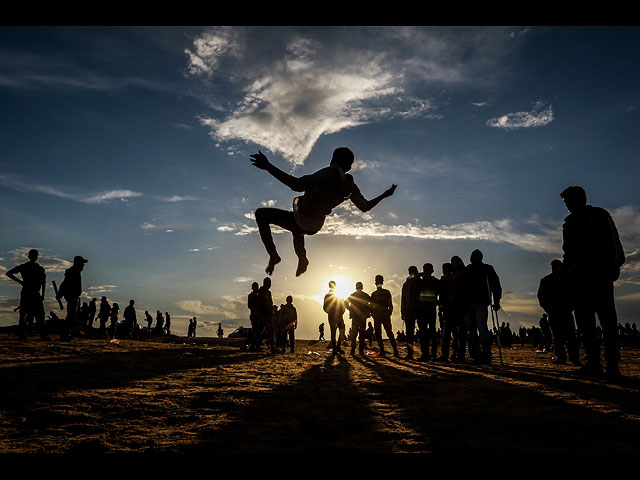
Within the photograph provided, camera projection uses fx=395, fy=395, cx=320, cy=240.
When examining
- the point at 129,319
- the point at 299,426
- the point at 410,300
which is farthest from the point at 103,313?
the point at 299,426

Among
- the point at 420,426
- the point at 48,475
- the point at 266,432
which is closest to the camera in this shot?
the point at 48,475

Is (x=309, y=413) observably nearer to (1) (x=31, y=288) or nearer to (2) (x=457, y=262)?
(2) (x=457, y=262)

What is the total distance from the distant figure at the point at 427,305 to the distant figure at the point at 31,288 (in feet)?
31.7

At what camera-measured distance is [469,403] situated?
13.5 feet

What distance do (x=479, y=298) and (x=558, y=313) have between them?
2.67m

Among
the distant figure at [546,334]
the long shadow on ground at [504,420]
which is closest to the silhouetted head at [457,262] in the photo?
the long shadow on ground at [504,420]

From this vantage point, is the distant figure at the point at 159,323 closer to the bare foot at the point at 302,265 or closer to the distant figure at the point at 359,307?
the distant figure at the point at 359,307

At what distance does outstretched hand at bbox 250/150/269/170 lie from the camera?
16.5 ft

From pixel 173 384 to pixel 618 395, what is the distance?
5.37m

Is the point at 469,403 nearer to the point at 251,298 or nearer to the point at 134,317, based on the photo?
the point at 251,298

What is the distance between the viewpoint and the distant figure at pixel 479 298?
27.2ft

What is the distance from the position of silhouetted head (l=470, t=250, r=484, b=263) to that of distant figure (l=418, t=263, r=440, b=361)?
105 centimetres

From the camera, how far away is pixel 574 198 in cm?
601
